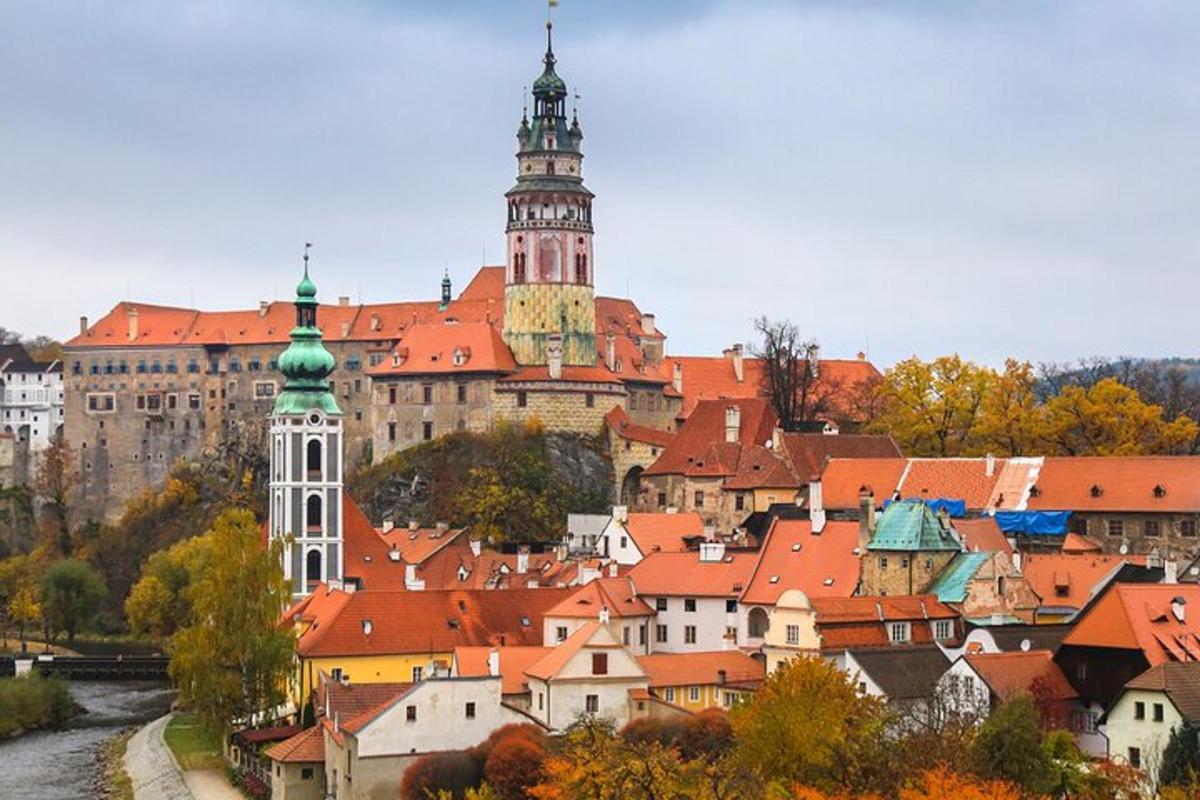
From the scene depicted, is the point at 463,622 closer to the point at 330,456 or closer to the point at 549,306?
the point at 330,456

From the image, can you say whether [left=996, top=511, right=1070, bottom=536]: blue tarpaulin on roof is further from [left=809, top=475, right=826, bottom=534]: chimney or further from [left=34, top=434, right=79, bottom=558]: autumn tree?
[left=34, top=434, right=79, bottom=558]: autumn tree

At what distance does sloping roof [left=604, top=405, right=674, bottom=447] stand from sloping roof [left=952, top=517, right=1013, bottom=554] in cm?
2971

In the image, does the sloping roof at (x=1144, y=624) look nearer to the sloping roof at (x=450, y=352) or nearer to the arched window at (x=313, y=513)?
the arched window at (x=313, y=513)

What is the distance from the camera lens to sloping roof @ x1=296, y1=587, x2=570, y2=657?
57.7 m

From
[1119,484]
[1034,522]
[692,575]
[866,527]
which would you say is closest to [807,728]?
[866,527]

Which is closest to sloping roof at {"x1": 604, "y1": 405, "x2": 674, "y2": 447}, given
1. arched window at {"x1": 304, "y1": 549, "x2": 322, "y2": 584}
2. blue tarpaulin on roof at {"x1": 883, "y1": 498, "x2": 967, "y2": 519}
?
arched window at {"x1": 304, "y1": 549, "x2": 322, "y2": 584}

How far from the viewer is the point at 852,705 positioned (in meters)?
44.2

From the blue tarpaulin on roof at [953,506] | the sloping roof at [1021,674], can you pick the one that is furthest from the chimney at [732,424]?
the sloping roof at [1021,674]

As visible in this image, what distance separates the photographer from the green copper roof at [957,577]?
5566 centimetres

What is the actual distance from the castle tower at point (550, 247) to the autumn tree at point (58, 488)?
33145mm

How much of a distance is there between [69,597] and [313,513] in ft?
100.0

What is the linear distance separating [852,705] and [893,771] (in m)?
3.54

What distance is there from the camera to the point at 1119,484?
221ft

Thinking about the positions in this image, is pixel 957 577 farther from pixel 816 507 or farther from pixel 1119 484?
pixel 1119 484
